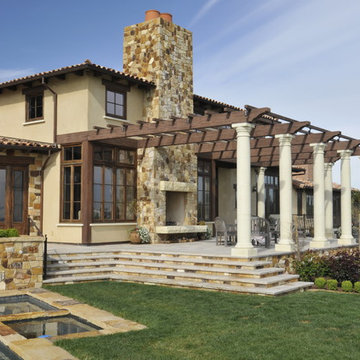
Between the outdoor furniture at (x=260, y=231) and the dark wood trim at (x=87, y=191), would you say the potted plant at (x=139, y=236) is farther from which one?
the outdoor furniture at (x=260, y=231)

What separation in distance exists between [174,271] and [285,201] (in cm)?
373

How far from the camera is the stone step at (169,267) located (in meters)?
10.3

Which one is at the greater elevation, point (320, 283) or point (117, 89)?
point (117, 89)

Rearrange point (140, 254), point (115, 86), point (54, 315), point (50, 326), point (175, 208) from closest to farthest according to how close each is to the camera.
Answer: point (50, 326) < point (54, 315) < point (140, 254) < point (115, 86) < point (175, 208)

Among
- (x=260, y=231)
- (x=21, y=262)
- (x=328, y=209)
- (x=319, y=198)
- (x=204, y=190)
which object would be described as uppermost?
(x=204, y=190)

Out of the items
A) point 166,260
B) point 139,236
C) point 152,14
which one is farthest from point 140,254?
point 152,14

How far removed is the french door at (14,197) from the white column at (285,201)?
804 centimetres

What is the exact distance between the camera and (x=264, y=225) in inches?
570

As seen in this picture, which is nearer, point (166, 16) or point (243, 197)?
point (243, 197)

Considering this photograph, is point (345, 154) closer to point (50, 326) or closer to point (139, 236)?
point (139, 236)

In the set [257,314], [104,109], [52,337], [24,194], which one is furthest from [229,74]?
[52,337]

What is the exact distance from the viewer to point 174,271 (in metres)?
11.3

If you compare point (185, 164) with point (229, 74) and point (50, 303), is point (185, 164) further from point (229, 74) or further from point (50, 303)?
point (50, 303)

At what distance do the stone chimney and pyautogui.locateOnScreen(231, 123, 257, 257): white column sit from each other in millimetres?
5268
